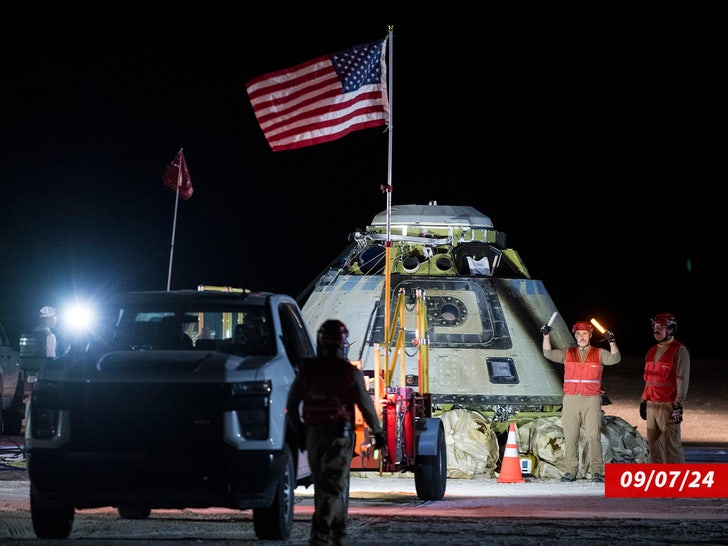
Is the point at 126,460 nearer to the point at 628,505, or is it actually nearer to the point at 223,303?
the point at 223,303

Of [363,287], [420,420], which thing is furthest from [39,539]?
[363,287]

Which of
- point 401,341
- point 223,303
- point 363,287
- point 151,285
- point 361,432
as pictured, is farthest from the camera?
point 151,285

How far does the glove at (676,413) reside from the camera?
16906 millimetres

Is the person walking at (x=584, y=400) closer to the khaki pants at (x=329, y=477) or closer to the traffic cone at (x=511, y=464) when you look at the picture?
the traffic cone at (x=511, y=464)

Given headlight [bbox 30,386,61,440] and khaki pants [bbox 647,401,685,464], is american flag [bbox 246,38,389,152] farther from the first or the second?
headlight [bbox 30,386,61,440]

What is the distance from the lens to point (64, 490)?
1071cm

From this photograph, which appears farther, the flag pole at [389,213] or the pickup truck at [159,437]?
the flag pole at [389,213]

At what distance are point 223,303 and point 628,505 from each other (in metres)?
5.12

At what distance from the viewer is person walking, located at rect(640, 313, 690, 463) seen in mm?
16922

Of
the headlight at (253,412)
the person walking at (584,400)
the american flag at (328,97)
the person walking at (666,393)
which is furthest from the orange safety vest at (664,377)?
the headlight at (253,412)

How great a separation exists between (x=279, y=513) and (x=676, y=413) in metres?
7.40
